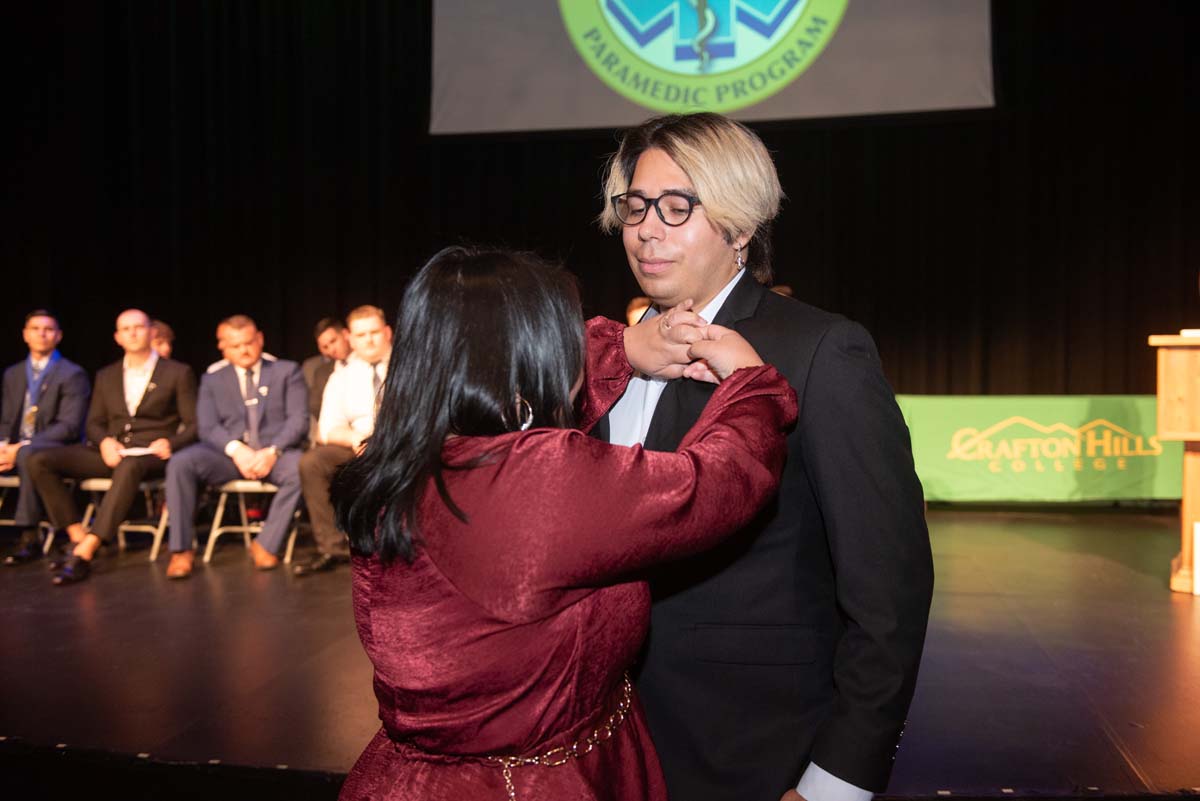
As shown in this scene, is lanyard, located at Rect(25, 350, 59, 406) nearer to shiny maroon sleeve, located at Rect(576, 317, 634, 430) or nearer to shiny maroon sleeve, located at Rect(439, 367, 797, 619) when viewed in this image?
→ shiny maroon sleeve, located at Rect(576, 317, 634, 430)

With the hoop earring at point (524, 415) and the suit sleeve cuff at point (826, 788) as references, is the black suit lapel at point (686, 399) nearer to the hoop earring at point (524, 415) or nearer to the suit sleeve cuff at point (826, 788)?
the hoop earring at point (524, 415)

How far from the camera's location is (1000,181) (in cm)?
878

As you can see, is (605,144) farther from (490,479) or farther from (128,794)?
(490,479)

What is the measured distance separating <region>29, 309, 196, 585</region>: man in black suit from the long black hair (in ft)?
18.4

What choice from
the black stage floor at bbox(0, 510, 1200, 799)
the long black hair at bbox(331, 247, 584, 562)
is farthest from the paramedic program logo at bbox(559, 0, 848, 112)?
the long black hair at bbox(331, 247, 584, 562)

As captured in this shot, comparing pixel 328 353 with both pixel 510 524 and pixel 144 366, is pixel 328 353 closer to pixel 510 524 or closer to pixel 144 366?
pixel 144 366

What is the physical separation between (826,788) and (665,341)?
623 mm

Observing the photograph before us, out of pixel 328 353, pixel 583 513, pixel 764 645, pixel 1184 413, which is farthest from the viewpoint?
pixel 328 353

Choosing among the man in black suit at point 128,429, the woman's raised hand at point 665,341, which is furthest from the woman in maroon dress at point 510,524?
the man in black suit at point 128,429

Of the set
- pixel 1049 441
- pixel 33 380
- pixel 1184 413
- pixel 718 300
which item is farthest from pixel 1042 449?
pixel 33 380

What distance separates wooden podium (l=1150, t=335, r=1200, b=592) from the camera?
5031 millimetres

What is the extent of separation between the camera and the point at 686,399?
1490 mm

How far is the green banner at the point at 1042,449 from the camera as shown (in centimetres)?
684

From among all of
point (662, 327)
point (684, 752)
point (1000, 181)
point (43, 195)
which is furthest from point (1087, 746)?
point (43, 195)
